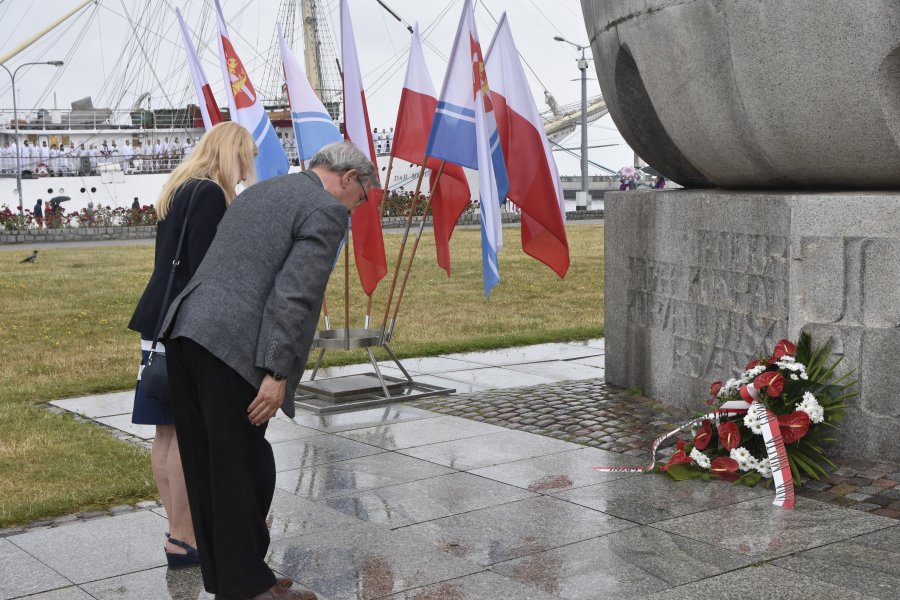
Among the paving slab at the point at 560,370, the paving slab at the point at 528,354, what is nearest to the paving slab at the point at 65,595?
the paving slab at the point at 560,370

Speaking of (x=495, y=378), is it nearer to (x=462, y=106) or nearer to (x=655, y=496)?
(x=462, y=106)

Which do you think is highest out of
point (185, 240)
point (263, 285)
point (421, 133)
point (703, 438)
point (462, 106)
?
point (462, 106)

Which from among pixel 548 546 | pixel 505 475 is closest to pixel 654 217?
pixel 505 475

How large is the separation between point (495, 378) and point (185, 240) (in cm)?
549

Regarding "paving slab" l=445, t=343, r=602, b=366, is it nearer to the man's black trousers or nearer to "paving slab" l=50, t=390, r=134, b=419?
"paving slab" l=50, t=390, r=134, b=419

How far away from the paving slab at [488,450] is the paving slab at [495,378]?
2128 millimetres

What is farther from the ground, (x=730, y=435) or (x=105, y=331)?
(x=730, y=435)

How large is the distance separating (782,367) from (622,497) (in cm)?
124

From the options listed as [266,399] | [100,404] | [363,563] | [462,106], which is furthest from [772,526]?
[100,404]

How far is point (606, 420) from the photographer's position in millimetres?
7754

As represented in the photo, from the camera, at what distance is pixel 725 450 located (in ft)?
20.5

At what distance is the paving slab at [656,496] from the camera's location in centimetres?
549

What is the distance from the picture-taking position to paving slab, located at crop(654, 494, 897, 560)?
16.2ft

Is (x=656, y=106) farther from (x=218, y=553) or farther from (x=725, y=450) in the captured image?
(x=218, y=553)
